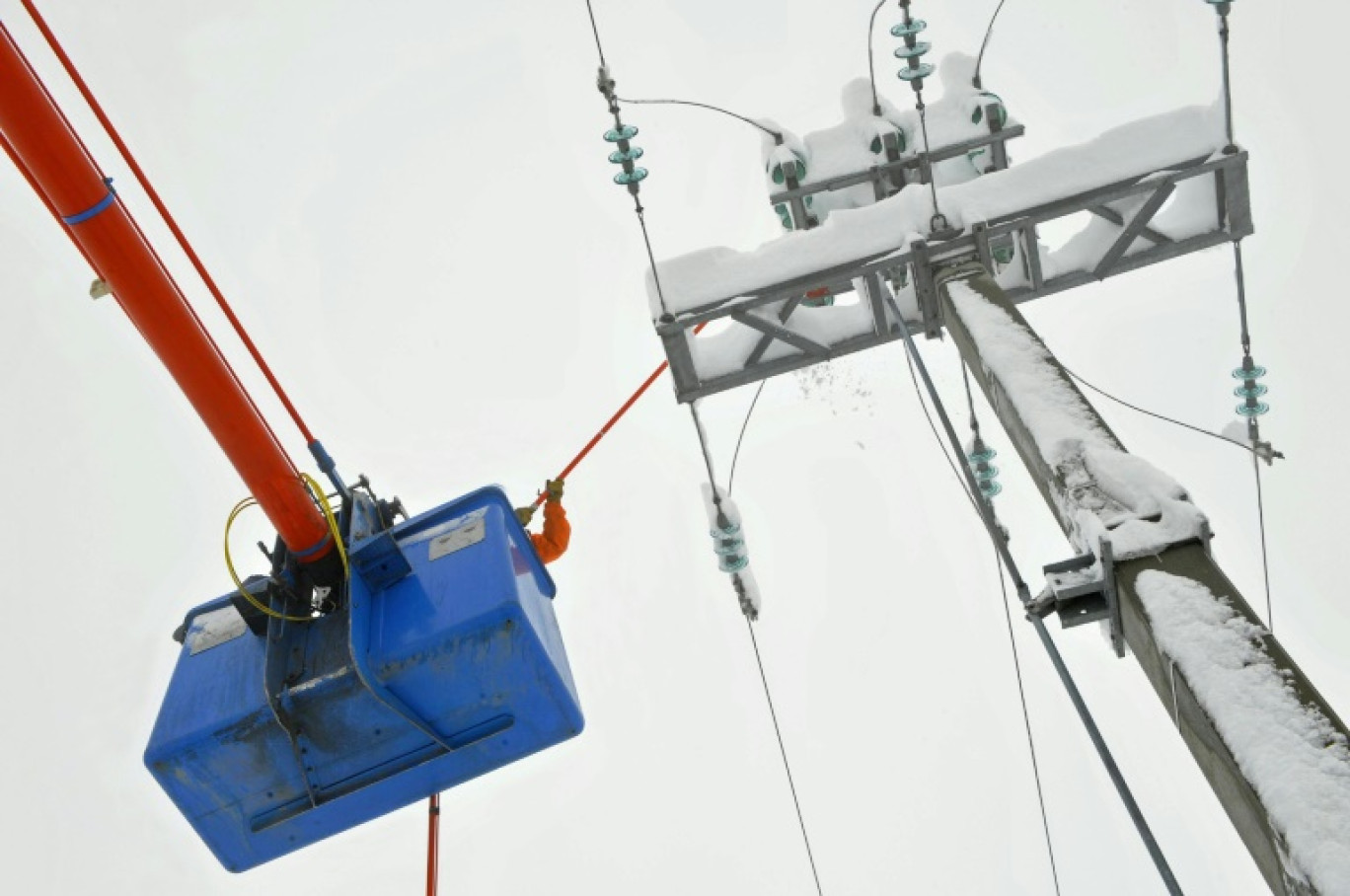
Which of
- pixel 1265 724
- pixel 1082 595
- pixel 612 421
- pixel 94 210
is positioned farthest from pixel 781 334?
pixel 1265 724

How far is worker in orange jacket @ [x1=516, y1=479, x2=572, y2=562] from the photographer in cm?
832

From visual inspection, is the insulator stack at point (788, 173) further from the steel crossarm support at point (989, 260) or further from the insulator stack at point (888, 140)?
the steel crossarm support at point (989, 260)

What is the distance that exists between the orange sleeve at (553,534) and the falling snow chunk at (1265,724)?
15.5ft

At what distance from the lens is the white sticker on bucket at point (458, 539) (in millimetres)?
6891

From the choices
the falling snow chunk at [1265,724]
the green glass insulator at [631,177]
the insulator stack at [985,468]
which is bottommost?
the insulator stack at [985,468]

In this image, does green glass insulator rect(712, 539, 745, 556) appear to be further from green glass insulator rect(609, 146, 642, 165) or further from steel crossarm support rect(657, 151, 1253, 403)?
green glass insulator rect(609, 146, 642, 165)

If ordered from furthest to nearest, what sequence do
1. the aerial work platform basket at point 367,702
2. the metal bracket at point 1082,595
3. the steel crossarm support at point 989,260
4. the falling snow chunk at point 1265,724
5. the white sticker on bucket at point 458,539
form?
the steel crossarm support at point 989,260, the white sticker on bucket at point 458,539, the aerial work platform basket at point 367,702, the metal bracket at point 1082,595, the falling snow chunk at point 1265,724

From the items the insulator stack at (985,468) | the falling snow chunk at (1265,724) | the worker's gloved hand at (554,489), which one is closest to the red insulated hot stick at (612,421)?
the worker's gloved hand at (554,489)

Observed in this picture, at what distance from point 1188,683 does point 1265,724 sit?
0.27 metres

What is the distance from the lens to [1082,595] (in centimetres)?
443

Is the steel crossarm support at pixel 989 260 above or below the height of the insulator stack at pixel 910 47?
below

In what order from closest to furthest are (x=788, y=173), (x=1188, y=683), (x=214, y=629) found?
(x=1188, y=683)
(x=214, y=629)
(x=788, y=173)

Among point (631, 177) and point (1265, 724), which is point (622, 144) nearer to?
point (631, 177)

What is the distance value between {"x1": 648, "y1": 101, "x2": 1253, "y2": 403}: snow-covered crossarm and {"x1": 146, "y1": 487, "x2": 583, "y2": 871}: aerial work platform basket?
2.19m
